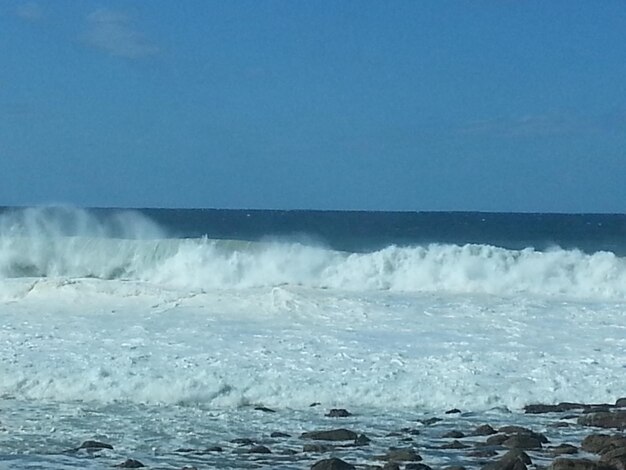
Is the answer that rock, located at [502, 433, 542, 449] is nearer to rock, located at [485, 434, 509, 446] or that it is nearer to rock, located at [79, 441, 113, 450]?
rock, located at [485, 434, 509, 446]

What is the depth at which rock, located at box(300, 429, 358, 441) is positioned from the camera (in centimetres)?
1129

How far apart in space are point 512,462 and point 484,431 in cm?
174

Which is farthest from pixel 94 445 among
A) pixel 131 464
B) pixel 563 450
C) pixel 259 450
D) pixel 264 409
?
pixel 563 450

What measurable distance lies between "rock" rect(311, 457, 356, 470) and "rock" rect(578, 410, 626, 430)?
355 centimetres

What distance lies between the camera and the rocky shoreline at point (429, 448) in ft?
33.2

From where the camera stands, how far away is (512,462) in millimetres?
9914

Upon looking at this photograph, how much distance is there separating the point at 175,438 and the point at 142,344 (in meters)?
5.86

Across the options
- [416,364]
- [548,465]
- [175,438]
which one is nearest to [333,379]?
[416,364]

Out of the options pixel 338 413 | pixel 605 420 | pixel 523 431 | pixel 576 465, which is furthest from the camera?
pixel 338 413

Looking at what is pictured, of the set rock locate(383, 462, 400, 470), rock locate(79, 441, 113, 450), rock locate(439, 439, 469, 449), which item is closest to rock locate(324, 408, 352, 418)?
rock locate(439, 439, 469, 449)

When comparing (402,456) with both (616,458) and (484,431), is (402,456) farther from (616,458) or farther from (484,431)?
(616,458)

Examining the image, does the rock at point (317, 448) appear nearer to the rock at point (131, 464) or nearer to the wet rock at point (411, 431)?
the wet rock at point (411, 431)

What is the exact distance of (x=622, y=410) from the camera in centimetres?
1273

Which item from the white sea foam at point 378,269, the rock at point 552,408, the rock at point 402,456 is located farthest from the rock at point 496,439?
the white sea foam at point 378,269
